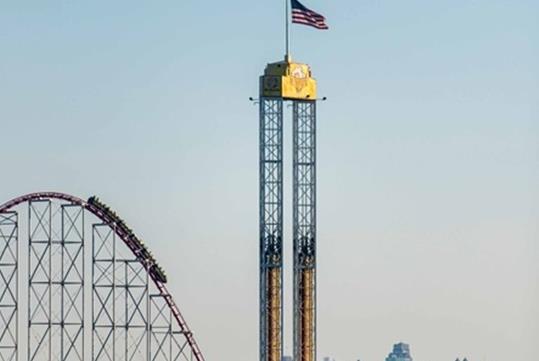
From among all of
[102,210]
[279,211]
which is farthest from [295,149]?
[102,210]

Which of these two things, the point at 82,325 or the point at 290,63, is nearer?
the point at 82,325

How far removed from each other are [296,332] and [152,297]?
12.2 m

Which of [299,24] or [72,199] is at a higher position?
[299,24]

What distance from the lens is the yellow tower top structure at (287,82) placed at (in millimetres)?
187125

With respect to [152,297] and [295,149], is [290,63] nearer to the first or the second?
[295,149]

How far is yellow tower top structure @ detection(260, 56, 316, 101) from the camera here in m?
187

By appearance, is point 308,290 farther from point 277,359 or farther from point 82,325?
point 82,325

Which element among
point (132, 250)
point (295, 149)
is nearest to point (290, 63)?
point (295, 149)

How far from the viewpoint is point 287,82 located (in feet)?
616

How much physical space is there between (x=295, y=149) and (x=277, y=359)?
49.6 feet

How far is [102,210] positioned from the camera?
589 feet

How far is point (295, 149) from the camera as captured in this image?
615 ft

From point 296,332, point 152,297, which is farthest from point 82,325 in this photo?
point 296,332

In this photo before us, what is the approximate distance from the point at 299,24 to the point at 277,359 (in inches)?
947
